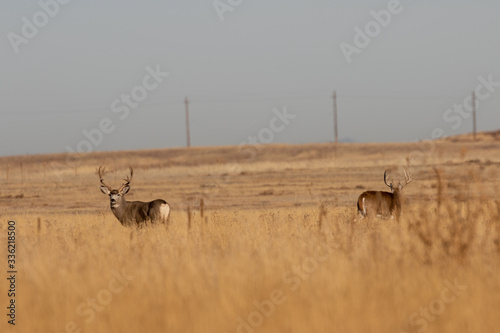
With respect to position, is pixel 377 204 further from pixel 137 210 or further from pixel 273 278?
pixel 273 278

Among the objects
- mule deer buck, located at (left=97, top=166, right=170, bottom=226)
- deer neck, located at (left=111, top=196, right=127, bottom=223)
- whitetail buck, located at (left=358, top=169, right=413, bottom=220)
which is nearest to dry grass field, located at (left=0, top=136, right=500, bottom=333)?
mule deer buck, located at (left=97, top=166, right=170, bottom=226)

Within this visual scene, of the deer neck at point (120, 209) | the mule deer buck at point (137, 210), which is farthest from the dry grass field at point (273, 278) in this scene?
the deer neck at point (120, 209)

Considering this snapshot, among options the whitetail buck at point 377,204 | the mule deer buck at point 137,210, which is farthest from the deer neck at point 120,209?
the whitetail buck at point 377,204

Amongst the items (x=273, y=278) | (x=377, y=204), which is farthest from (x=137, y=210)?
(x=273, y=278)

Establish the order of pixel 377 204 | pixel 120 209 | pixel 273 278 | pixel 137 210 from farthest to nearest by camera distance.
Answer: pixel 377 204, pixel 120 209, pixel 137 210, pixel 273 278

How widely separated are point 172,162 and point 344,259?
61.3 m

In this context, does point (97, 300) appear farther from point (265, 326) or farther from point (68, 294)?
point (265, 326)

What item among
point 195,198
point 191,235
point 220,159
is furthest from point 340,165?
point 191,235

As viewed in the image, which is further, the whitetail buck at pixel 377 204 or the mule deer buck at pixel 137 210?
the whitetail buck at pixel 377 204

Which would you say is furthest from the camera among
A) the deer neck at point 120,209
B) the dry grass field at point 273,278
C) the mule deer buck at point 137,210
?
the deer neck at point 120,209

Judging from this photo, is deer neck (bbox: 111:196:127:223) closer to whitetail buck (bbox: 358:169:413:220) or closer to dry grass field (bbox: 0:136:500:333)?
dry grass field (bbox: 0:136:500:333)

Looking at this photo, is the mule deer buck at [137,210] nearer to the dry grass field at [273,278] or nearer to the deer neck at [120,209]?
the deer neck at [120,209]

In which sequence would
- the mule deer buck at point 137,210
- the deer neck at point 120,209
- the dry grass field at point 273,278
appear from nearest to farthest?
1. the dry grass field at point 273,278
2. the mule deer buck at point 137,210
3. the deer neck at point 120,209

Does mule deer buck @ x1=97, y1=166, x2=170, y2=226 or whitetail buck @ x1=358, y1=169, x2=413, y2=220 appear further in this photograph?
whitetail buck @ x1=358, y1=169, x2=413, y2=220
